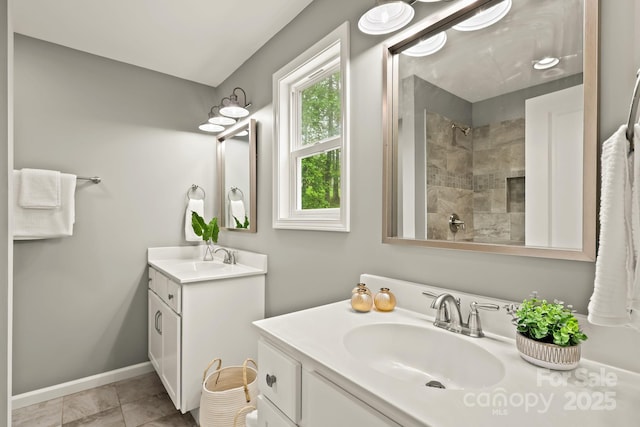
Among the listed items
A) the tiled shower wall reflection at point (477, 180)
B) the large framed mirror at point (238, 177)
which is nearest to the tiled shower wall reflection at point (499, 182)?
the tiled shower wall reflection at point (477, 180)

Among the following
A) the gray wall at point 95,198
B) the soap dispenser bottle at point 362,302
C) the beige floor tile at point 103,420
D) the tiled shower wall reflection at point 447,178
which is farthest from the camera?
the gray wall at point 95,198

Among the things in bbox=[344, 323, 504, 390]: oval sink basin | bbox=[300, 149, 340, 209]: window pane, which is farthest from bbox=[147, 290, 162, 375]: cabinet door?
bbox=[344, 323, 504, 390]: oval sink basin

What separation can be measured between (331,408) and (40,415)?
2.25m

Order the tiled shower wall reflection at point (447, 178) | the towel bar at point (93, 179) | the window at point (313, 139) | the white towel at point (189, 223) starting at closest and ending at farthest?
1. the tiled shower wall reflection at point (447, 178)
2. the window at point (313, 139)
3. the towel bar at point (93, 179)
4. the white towel at point (189, 223)

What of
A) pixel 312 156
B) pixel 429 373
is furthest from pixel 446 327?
pixel 312 156

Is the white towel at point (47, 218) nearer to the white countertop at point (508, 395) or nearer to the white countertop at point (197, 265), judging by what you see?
the white countertop at point (197, 265)

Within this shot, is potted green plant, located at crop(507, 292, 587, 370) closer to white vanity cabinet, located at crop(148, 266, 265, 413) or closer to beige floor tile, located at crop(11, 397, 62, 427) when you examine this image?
white vanity cabinet, located at crop(148, 266, 265, 413)

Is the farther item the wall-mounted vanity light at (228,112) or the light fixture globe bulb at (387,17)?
the wall-mounted vanity light at (228,112)

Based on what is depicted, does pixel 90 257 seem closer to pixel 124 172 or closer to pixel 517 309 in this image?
pixel 124 172

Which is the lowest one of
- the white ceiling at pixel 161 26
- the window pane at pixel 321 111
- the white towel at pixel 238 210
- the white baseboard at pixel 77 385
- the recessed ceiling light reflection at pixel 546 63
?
the white baseboard at pixel 77 385

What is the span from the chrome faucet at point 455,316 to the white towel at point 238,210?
1738mm

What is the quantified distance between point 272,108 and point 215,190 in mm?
1123

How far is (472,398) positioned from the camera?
0.62m

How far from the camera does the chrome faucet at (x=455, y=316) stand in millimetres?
943
